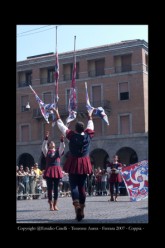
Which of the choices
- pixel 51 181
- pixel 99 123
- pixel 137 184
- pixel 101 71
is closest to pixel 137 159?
pixel 99 123

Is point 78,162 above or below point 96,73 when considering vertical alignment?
below

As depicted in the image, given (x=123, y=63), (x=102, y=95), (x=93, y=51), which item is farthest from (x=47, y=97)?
(x=123, y=63)

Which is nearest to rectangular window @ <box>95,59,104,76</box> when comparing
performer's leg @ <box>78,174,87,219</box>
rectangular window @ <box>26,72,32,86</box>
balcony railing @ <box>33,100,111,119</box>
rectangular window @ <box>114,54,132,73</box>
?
rectangular window @ <box>114,54,132,73</box>

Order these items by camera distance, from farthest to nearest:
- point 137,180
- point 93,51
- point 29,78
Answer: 1. point 29,78
2. point 93,51
3. point 137,180

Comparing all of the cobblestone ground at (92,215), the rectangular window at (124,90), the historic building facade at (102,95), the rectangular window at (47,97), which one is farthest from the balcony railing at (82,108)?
the cobblestone ground at (92,215)

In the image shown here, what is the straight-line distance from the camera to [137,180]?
1405cm

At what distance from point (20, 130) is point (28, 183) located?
858 inches

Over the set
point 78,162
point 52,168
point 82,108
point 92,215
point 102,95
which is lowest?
point 92,215

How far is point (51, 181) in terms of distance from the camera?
11.1 meters

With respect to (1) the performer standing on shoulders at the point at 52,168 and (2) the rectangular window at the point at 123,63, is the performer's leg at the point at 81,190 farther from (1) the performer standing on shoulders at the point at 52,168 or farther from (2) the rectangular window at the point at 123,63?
(2) the rectangular window at the point at 123,63

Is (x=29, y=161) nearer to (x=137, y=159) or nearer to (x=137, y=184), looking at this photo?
(x=137, y=159)

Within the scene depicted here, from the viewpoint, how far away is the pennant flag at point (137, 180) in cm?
1377

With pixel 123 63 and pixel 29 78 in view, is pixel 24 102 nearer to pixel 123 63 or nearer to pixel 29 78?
pixel 29 78
